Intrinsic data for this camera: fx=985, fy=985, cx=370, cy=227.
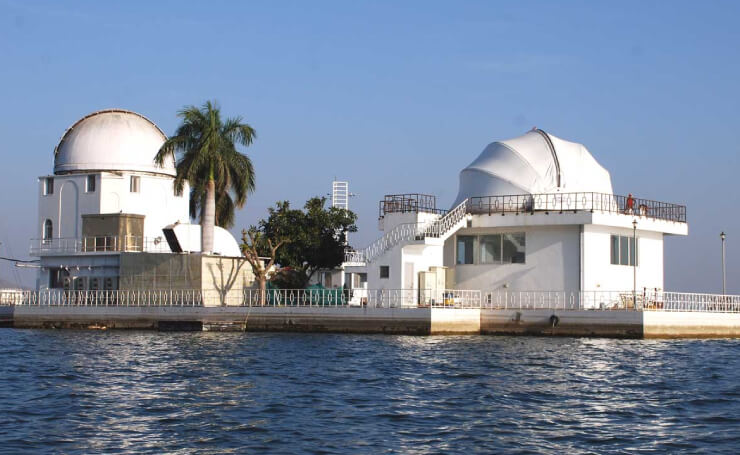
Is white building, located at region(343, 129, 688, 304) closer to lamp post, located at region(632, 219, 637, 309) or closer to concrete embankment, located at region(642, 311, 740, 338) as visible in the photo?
lamp post, located at region(632, 219, 637, 309)

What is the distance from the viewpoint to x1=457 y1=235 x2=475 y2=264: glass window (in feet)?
176

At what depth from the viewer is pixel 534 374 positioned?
30.2 metres

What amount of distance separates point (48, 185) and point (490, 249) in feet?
98.0

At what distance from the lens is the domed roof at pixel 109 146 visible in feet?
208

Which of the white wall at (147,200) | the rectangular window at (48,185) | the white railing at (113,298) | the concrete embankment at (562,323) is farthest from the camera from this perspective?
the rectangular window at (48,185)

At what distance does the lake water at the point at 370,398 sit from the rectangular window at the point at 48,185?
25.2 m

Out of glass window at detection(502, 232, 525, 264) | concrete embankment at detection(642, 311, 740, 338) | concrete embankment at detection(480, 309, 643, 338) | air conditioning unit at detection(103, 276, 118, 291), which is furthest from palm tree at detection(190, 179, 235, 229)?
concrete embankment at detection(642, 311, 740, 338)

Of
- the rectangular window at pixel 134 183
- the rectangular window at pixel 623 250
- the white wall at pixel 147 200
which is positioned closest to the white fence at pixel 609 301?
the rectangular window at pixel 623 250

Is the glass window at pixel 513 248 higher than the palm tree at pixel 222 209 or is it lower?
lower

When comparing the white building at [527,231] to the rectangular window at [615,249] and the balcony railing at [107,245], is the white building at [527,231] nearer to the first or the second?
the rectangular window at [615,249]

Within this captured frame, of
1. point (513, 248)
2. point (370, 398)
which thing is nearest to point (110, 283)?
point (513, 248)

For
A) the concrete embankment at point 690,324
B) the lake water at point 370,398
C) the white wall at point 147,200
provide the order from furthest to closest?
the white wall at point 147,200
the concrete embankment at point 690,324
the lake water at point 370,398

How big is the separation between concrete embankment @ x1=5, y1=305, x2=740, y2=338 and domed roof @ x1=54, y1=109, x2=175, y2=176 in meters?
14.2

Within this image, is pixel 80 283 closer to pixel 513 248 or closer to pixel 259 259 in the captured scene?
pixel 259 259
